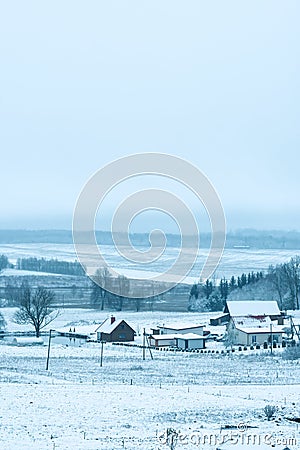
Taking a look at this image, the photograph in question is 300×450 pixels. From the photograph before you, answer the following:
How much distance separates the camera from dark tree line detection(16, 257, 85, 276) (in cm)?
14450

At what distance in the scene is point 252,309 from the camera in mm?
64750

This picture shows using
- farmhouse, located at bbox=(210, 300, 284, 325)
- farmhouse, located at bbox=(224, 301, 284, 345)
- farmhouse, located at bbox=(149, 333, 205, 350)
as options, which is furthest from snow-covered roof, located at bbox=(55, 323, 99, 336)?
farmhouse, located at bbox=(210, 300, 284, 325)

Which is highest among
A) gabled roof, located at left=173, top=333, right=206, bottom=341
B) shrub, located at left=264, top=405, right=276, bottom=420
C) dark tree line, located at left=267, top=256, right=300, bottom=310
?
dark tree line, located at left=267, top=256, right=300, bottom=310

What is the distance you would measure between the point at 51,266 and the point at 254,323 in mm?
94007

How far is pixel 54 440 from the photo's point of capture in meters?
18.5

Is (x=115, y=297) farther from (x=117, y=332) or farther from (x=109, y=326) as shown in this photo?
(x=117, y=332)

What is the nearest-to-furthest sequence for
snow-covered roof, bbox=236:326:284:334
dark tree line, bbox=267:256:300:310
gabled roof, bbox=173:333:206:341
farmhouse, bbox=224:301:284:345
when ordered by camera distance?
gabled roof, bbox=173:333:206:341 → snow-covered roof, bbox=236:326:284:334 → farmhouse, bbox=224:301:284:345 → dark tree line, bbox=267:256:300:310

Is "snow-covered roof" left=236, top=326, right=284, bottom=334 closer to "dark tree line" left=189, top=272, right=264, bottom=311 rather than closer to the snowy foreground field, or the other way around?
the snowy foreground field

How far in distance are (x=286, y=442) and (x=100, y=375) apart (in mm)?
17108

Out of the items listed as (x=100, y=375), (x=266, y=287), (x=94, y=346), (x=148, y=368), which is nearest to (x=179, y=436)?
(x=100, y=375)

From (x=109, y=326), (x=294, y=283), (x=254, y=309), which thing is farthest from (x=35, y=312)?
(x=294, y=283)

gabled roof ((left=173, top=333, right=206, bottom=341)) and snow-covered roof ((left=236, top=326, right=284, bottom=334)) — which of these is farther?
snow-covered roof ((left=236, top=326, right=284, bottom=334))

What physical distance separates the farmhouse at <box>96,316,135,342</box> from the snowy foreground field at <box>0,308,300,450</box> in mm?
13354

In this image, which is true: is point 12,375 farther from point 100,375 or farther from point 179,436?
point 179,436
